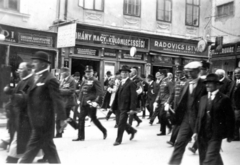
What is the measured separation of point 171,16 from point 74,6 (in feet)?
16.7

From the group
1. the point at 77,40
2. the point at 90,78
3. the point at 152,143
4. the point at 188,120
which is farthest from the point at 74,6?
the point at 188,120

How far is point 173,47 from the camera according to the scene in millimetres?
20547

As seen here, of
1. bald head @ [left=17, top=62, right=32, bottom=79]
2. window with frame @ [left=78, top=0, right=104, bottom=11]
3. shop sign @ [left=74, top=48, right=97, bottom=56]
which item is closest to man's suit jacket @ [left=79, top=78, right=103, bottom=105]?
bald head @ [left=17, top=62, right=32, bottom=79]

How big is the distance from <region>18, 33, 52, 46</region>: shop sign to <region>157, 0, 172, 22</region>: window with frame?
552 cm

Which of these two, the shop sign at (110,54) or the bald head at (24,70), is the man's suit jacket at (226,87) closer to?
the bald head at (24,70)

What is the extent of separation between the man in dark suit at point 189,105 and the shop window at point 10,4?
864cm

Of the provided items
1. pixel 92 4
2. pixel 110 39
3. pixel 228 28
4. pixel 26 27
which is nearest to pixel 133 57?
pixel 110 39

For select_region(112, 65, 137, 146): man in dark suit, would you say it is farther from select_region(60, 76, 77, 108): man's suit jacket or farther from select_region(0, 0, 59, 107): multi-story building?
select_region(0, 0, 59, 107): multi-story building

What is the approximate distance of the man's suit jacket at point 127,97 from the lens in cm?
780

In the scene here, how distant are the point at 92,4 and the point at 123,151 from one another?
358 inches

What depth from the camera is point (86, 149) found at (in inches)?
274

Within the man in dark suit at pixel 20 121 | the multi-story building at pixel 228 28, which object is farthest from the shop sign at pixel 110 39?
the man in dark suit at pixel 20 121

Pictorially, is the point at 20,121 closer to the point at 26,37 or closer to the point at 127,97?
the point at 127,97

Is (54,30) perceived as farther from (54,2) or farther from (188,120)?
(188,120)
